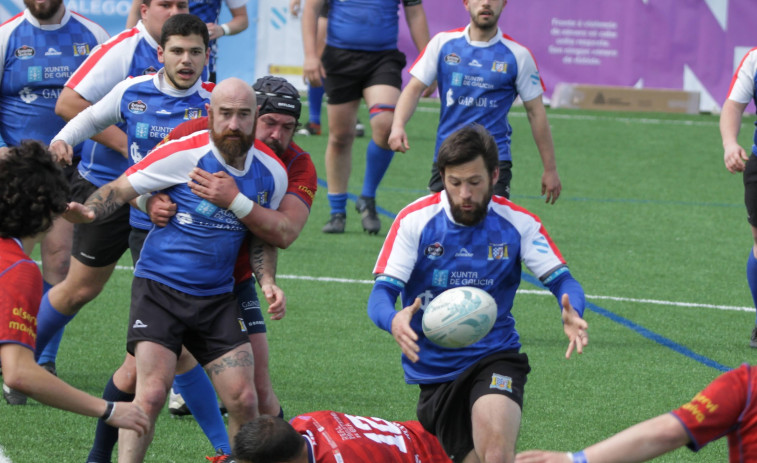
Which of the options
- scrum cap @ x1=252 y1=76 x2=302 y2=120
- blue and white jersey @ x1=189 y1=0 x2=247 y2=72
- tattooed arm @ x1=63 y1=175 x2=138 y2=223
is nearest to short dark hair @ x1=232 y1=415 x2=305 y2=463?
tattooed arm @ x1=63 y1=175 x2=138 y2=223

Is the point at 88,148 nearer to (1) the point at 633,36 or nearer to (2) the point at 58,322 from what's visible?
(2) the point at 58,322

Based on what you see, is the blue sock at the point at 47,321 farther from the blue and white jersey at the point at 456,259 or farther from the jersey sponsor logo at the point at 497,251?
the jersey sponsor logo at the point at 497,251

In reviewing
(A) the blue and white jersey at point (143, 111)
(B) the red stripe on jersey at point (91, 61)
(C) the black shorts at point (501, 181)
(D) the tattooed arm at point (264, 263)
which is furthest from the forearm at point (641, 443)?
(C) the black shorts at point (501, 181)

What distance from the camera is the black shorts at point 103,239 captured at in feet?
19.5

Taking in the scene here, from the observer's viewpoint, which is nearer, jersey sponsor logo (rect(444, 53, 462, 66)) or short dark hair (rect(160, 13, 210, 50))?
short dark hair (rect(160, 13, 210, 50))

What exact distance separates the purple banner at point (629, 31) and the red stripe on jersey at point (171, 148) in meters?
14.9

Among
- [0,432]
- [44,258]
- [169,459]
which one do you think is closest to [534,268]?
[169,459]

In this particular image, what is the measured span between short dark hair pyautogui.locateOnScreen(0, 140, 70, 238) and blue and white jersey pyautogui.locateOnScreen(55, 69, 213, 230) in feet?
4.60

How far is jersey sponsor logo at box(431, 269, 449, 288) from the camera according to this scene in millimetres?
4895

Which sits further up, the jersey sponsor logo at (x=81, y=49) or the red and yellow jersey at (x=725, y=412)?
the red and yellow jersey at (x=725, y=412)

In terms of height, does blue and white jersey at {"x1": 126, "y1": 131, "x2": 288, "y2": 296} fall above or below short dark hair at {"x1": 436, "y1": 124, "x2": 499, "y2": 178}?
below

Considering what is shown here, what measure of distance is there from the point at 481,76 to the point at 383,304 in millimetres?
3325

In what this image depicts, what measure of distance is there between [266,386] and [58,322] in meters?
1.59

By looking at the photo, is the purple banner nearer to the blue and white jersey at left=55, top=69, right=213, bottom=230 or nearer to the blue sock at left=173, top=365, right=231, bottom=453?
the blue and white jersey at left=55, top=69, right=213, bottom=230
